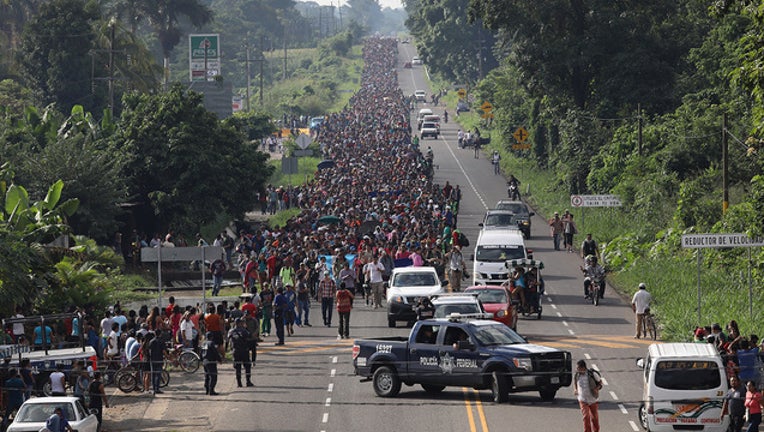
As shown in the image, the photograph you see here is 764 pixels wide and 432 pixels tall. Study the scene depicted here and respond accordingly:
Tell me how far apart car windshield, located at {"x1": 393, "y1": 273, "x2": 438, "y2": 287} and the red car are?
8.68ft

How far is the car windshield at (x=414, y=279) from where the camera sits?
39031 millimetres

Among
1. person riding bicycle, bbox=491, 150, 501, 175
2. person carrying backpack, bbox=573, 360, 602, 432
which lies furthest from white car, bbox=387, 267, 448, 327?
person riding bicycle, bbox=491, 150, 501, 175

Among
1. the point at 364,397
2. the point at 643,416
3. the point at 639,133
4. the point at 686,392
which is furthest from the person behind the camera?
the point at 639,133

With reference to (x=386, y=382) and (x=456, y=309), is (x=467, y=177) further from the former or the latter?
(x=386, y=382)

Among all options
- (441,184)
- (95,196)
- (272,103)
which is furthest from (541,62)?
(272,103)

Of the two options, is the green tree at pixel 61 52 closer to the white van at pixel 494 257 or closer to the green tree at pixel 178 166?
the green tree at pixel 178 166

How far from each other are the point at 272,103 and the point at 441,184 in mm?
→ 83489

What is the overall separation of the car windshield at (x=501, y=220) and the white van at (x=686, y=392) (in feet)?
97.4

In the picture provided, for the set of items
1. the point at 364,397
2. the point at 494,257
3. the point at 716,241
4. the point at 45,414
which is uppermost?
the point at 716,241

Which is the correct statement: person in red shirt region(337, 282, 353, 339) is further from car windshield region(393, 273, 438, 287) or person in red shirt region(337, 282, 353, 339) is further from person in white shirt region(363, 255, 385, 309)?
person in white shirt region(363, 255, 385, 309)

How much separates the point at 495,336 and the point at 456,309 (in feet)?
20.5

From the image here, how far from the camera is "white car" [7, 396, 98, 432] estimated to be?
2372 centimetres

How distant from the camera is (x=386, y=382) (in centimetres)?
2827

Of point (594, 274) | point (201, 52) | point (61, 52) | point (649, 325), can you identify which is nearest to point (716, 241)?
point (649, 325)
